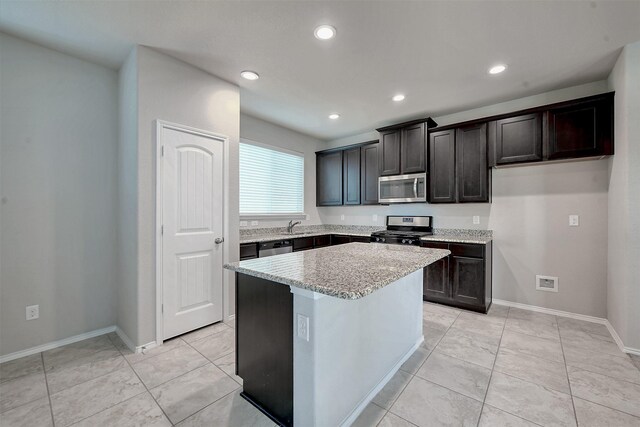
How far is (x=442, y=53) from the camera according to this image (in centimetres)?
238

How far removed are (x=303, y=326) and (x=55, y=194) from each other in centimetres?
266

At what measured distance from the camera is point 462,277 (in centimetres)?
328

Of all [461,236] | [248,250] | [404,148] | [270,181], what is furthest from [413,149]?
[248,250]

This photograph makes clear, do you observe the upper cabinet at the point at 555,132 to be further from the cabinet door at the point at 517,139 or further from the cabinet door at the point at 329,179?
the cabinet door at the point at 329,179

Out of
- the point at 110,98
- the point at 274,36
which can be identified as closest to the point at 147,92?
the point at 110,98

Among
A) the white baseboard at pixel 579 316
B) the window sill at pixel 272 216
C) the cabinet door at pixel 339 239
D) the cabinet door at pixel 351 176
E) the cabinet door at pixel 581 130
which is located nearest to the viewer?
the white baseboard at pixel 579 316

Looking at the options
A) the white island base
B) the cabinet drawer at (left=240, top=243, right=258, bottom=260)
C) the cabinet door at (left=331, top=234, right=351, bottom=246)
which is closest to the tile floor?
the white island base

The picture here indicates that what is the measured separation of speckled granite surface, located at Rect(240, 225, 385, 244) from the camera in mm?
3903

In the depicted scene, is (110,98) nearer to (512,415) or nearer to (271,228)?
(271,228)

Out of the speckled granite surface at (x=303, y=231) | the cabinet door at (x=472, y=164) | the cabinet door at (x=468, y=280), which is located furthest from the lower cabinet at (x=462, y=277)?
the speckled granite surface at (x=303, y=231)

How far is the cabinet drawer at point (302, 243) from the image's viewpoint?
4.05 metres

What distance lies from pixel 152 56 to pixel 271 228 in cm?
267

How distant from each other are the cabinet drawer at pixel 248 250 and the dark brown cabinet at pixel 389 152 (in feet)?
7.51

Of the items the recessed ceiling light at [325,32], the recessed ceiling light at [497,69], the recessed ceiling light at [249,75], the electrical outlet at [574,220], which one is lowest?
the electrical outlet at [574,220]
